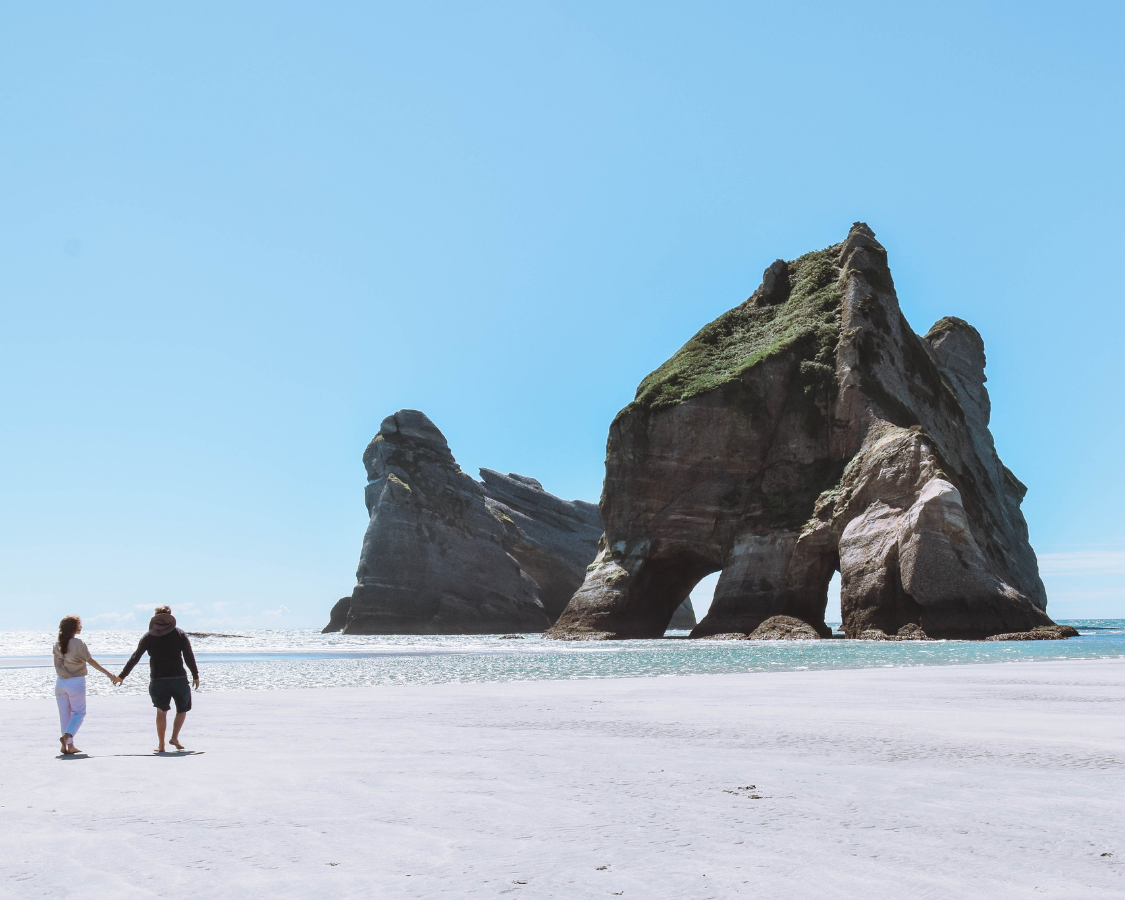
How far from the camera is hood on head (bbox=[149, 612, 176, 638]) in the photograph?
10.7 metres

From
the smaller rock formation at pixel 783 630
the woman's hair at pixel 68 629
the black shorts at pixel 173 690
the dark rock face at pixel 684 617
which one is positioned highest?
the woman's hair at pixel 68 629

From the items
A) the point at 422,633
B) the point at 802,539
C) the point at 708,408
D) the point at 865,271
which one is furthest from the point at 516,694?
the point at 422,633

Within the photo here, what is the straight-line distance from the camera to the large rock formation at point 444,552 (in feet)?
290

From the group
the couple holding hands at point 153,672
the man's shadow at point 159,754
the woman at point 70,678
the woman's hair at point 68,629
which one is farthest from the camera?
the woman's hair at point 68,629

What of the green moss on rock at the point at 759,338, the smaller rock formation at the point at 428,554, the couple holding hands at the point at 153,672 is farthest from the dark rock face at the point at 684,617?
the couple holding hands at the point at 153,672

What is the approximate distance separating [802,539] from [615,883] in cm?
5033

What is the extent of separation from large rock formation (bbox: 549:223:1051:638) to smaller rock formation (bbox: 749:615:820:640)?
201 centimetres

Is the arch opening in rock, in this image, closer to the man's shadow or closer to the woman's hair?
the woman's hair

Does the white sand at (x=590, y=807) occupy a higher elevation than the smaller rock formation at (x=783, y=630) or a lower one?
higher

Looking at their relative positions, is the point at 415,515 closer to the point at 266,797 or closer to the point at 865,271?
the point at 865,271

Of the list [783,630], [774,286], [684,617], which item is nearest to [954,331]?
[774,286]

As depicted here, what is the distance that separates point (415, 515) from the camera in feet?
297

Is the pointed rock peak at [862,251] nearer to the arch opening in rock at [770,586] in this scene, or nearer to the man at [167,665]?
the arch opening in rock at [770,586]

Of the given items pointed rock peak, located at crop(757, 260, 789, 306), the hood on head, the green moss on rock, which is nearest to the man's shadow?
the hood on head
